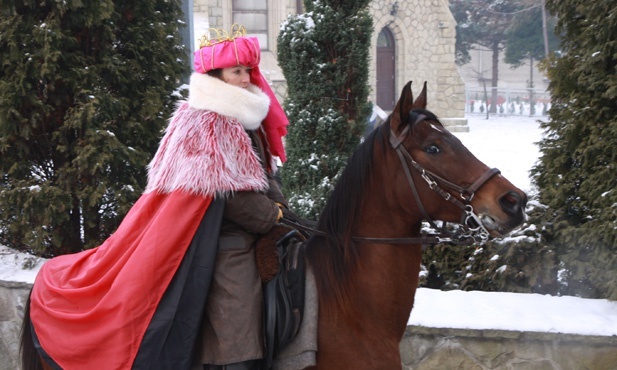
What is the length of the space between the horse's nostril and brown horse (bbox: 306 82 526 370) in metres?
0.18

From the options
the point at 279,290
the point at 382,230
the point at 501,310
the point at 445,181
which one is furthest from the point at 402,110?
the point at 501,310

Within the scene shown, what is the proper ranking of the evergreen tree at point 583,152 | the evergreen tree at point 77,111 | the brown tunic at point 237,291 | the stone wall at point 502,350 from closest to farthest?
the brown tunic at point 237,291
the stone wall at point 502,350
the evergreen tree at point 583,152
the evergreen tree at point 77,111

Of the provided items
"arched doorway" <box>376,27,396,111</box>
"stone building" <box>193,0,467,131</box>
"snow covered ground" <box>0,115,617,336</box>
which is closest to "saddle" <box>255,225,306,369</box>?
"snow covered ground" <box>0,115,617,336</box>

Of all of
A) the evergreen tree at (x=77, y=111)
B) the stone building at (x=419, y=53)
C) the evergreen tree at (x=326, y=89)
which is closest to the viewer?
the evergreen tree at (x=77, y=111)

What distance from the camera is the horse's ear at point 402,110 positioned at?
2717mm

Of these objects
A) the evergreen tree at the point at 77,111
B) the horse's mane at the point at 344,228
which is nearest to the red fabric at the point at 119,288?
the horse's mane at the point at 344,228

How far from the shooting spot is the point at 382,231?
293 cm

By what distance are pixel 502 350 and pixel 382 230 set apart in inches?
68.1

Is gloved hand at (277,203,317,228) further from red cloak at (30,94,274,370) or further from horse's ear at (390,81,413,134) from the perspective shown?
horse's ear at (390,81,413,134)

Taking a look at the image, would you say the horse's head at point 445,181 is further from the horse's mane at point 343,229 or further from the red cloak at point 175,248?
the red cloak at point 175,248

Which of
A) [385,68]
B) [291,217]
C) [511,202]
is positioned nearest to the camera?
[511,202]

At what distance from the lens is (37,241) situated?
16.4 feet

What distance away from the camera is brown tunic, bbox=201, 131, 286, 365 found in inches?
111

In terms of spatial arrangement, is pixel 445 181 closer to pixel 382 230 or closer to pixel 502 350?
pixel 382 230
